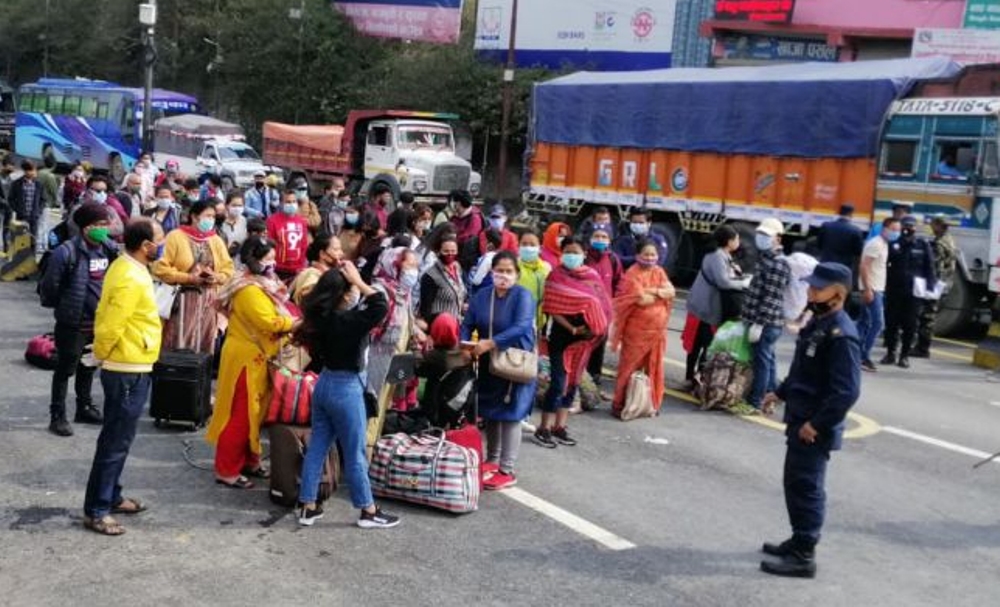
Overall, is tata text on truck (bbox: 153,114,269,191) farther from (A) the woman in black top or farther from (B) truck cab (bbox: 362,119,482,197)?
(A) the woman in black top

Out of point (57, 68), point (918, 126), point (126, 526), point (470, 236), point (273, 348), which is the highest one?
point (57, 68)

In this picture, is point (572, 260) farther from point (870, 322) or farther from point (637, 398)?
point (870, 322)

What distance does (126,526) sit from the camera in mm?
6254

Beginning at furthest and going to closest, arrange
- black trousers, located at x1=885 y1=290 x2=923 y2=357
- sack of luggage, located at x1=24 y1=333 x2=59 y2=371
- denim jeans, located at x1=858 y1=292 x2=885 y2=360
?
black trousers, located at x1=885 y1=290 x2=923 y2=357, denim jeans, located at x1=858 y1=292 x2=885 y2=360, sack of luggage, located at x1=24 y1=333 x2=59 y2=371

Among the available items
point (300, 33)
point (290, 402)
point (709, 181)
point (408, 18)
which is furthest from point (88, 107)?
point (290, 402)

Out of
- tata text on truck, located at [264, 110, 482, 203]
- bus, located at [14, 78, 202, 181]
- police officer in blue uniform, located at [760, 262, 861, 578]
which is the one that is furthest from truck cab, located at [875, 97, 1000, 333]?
bus, located at [14, 78, 202, 181]

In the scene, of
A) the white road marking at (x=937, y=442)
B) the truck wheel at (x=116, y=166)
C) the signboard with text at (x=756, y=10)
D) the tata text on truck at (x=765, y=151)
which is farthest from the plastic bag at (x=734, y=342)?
the truck wheel at (x=116, y=166)

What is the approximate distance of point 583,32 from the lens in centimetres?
3609

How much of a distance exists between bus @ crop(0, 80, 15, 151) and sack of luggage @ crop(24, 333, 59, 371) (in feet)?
123

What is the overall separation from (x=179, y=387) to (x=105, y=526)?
2.22 metres

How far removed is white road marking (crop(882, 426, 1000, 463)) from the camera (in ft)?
29.0

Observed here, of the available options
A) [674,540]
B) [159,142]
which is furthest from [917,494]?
[159,142]

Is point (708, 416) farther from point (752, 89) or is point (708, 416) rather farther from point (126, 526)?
point (752, 89)

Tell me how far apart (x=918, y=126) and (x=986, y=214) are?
1.77m
